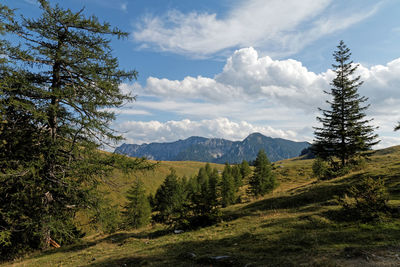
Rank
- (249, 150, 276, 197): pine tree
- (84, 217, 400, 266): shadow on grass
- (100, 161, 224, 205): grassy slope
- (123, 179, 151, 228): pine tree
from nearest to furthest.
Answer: (84, 217, 400, 266): shadow on grass < (100, 161, 224, 205): grassy slope < (123, 179, 151, 228): pine tree < (249, 150, 276, 197): pine tree

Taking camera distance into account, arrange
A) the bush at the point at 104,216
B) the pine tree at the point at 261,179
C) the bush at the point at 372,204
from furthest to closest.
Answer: the pine tree at the point at 261,179
the bush at the point at 104,216
the bush at the point at 372,204

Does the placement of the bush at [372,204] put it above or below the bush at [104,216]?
above

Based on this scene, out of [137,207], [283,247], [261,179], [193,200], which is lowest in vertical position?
[137,207]

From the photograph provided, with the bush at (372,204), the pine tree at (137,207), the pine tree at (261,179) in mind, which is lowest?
the pine tree at (137,207)

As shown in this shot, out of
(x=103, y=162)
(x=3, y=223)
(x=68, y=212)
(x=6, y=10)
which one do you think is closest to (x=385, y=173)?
(x=103, y=162)

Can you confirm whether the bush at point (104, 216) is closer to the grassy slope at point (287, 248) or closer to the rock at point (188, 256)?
the grassy slope at point (287, 248)

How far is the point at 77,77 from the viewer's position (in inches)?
498

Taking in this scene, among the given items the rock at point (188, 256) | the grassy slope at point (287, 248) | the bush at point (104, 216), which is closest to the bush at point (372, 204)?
the grassy slope at point (287, 248)

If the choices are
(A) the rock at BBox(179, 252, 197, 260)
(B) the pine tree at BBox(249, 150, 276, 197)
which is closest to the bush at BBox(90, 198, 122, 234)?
(A) the rock at BBox(179, 252, 197, 260)

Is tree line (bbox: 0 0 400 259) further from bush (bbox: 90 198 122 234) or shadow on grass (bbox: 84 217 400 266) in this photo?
shadow on grass (bbox: 84 217 400 266)

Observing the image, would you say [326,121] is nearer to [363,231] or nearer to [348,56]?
[348,56]

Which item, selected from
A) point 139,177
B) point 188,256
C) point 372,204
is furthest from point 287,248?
point 139,177

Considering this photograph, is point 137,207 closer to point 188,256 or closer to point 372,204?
point 188,256

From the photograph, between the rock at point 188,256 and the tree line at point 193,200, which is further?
the tree line at point 193,200
